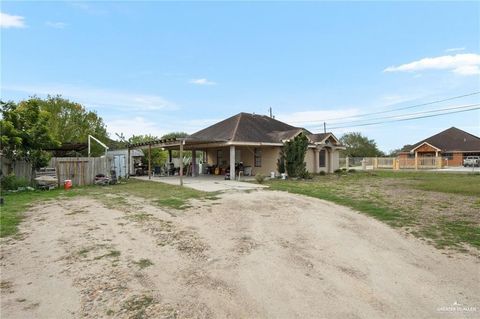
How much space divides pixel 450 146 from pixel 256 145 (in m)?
35.1

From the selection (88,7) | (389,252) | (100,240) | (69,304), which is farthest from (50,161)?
(389,252)

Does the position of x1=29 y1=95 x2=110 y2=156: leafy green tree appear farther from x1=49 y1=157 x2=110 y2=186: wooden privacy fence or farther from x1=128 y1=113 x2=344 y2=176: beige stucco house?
x1=49 y1=157 x2=110 y2=186: wooden privacy fence

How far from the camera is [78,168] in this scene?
18438mm

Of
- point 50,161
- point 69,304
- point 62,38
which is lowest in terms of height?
point 69,304

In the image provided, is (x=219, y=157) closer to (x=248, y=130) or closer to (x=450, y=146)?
(x=248, y=130)

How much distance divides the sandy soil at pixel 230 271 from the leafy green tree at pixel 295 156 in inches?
536

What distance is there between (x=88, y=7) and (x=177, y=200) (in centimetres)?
793

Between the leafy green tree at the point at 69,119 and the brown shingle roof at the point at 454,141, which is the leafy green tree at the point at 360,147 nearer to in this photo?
A: the brown shingle roof at the point at 454,141

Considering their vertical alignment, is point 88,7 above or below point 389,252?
above

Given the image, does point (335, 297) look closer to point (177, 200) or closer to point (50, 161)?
point (177, 200)

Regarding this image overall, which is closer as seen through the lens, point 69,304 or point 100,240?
point 69,304

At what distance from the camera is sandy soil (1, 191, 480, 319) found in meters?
3.70

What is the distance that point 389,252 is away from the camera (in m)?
5.74

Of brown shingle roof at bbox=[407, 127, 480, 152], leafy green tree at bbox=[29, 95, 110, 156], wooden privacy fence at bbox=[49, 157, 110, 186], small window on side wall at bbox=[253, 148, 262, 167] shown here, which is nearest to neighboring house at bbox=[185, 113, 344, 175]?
small window on side wall at bbox=[253, 148, 262, 167]
